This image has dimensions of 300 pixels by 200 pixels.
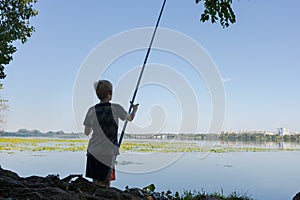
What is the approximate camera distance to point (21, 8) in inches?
197

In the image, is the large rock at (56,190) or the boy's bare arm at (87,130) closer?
the large rock at (56,190)

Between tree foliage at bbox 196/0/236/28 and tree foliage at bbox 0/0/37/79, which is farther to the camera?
tree foliage at bbox 0/0/37/79

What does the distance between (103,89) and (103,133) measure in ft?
1.15

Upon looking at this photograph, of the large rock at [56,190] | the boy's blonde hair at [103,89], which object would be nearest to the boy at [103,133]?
the boy's blonde hair at [103,89]

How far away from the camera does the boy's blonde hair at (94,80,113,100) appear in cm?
229

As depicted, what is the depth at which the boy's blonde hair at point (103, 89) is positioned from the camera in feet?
7.51

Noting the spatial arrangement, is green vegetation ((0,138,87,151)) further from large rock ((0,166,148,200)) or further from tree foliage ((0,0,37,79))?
large rock ((0,166,148,200))

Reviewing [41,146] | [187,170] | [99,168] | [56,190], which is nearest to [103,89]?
[99,168]

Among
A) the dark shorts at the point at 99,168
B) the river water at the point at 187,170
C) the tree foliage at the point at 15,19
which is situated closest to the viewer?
the dark shorts at the point at 99,168

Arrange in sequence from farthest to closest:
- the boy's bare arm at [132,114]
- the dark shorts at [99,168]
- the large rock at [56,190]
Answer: the boy's bare arm at [132,114] < the dark shorts at [99,168] < the large rock at [56,190]

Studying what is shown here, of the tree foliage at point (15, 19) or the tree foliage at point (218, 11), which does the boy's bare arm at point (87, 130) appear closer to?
the tree foliage at point (218, 11)

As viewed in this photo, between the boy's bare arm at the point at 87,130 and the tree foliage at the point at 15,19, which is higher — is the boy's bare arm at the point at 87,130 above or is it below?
below

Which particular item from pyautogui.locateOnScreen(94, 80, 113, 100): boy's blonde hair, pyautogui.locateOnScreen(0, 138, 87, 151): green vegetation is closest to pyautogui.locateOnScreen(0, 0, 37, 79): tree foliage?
pyautogui.locateOnScreen(94, 80, 113, 100): boy's blonde hair

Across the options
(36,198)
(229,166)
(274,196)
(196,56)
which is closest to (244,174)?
(229,166)
